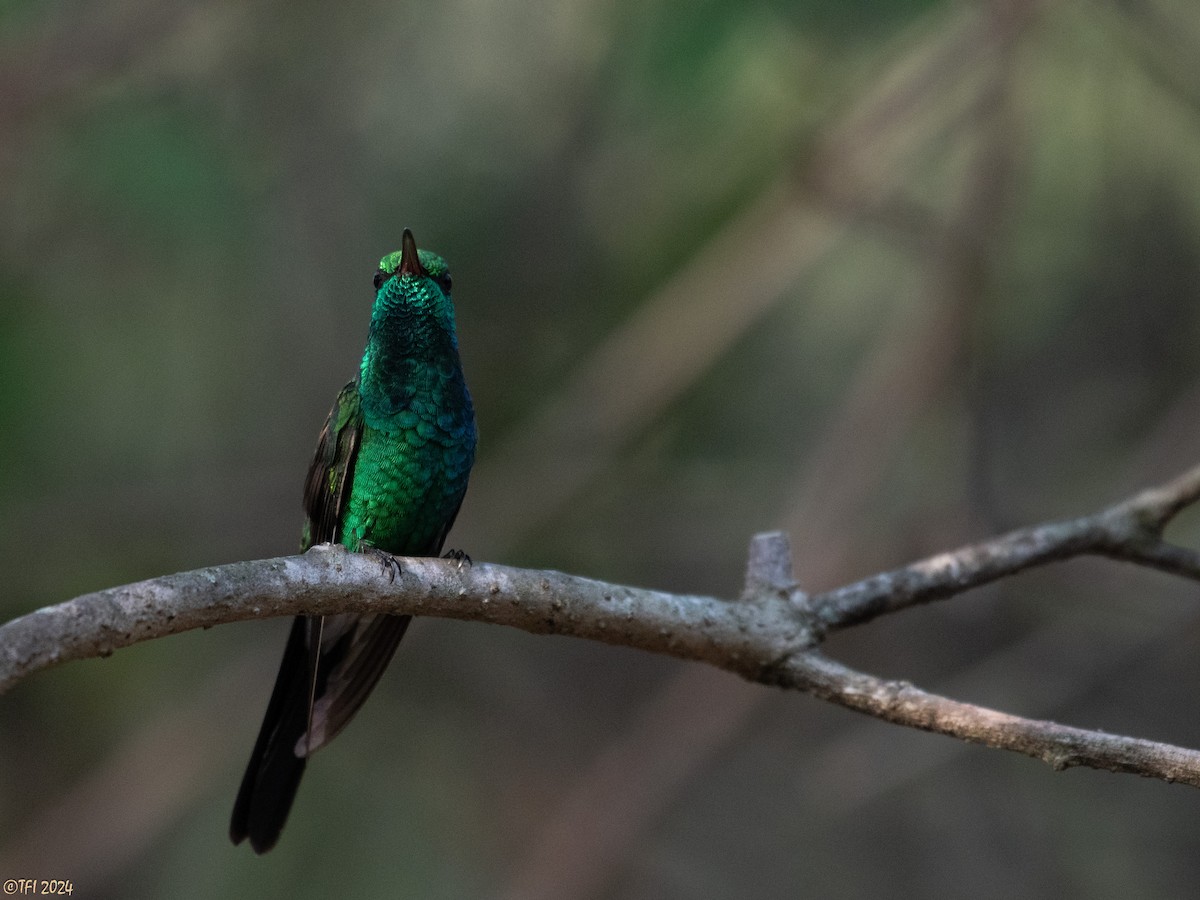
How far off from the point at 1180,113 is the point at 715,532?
2.82 meters

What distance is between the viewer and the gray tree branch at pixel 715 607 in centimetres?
199

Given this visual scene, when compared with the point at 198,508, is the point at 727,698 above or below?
below

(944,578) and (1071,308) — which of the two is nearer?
(944,578)

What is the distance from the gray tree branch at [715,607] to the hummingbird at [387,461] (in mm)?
845

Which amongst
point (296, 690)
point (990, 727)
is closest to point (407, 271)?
point (296, 690)

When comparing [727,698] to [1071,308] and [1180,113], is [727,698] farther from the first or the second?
[1180,113]

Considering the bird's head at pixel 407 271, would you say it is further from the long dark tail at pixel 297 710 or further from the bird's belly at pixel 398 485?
the long dark tail at pixel 297 710

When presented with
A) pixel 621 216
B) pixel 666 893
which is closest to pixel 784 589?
pixel 621 216

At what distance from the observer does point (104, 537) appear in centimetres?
582

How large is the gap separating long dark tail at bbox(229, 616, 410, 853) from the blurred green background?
221 cm

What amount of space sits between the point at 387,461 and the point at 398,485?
0.24ft

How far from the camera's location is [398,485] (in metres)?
3.58

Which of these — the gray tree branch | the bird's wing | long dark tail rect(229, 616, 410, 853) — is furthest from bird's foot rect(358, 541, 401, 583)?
the bird's wing

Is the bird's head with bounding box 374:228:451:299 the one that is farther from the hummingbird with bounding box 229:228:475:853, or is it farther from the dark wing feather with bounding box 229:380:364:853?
the dark wing feather with bounding box 229:380:364:853
